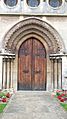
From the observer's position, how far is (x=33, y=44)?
16.2m

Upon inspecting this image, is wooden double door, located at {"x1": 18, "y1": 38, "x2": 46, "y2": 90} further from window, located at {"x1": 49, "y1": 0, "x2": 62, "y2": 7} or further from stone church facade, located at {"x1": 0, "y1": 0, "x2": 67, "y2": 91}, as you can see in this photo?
window, located at {"x1": 49, "y1": 0, "x2": 62, "y2": 7}

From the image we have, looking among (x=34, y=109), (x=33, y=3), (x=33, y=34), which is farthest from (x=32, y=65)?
(x=34, y=109)

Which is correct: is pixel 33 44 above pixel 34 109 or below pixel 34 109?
above

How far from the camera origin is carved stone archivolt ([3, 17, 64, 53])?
15.3m

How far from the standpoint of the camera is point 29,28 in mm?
15664

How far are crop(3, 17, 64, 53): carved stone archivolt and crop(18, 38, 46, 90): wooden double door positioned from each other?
15.4 inches

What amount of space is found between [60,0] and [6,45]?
4.21 meters

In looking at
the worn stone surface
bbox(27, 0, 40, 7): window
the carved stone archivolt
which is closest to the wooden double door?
the carved stone archivolt

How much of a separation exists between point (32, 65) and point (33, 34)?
5.96ft

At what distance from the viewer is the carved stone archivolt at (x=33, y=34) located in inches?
603

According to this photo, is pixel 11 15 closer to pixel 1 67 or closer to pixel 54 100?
pixel 1 67

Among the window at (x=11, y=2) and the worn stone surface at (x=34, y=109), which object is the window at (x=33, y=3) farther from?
the worn stone surface at (x=34, y=109)

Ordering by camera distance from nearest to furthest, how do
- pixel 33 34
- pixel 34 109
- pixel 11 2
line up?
pixel 34 109
pixel 33 34
pixel 11 2

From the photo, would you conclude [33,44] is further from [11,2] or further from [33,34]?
[11,2]
